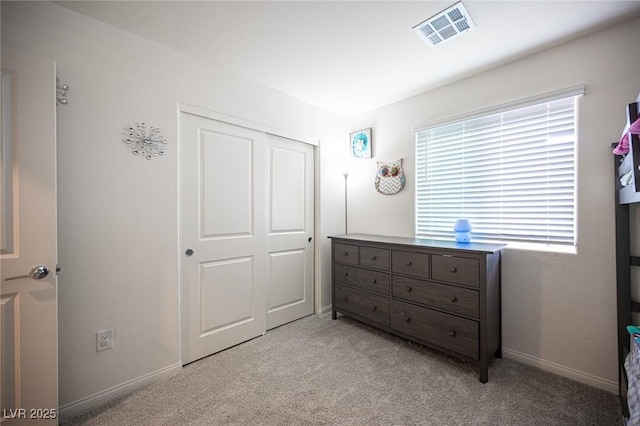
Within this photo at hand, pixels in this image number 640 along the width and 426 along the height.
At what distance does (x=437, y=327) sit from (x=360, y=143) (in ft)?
7.12

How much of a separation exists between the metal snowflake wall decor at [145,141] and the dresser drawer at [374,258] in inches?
76.9

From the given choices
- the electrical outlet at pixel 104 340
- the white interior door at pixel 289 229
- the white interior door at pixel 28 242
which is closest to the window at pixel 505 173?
the white interior door at pixel 289 229

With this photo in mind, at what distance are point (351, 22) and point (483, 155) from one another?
1.58 metres

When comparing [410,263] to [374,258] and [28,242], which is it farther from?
[28,242]

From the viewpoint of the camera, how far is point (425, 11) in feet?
5.34

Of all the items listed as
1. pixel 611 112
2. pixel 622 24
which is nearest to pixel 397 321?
pixel 611 112

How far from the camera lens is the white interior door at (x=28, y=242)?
1.30 metres

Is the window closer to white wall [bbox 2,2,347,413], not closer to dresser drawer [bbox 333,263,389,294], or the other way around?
dresser drawer [bbox 333,263,389,294]

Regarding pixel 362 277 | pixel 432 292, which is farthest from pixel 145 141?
pixel 432 292

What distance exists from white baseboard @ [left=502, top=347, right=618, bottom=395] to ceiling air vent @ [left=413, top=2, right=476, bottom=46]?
2.47m

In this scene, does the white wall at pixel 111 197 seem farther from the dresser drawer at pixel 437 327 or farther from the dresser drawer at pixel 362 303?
the dresser drawer at pixel 437 327

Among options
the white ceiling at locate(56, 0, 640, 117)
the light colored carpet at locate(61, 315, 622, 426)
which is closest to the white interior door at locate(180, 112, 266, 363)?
the light colored carpet at locate(61, 315, 622, 426)

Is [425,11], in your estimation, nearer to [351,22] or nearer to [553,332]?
[351,22]

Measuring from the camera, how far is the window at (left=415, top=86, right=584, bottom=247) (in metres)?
1.98
